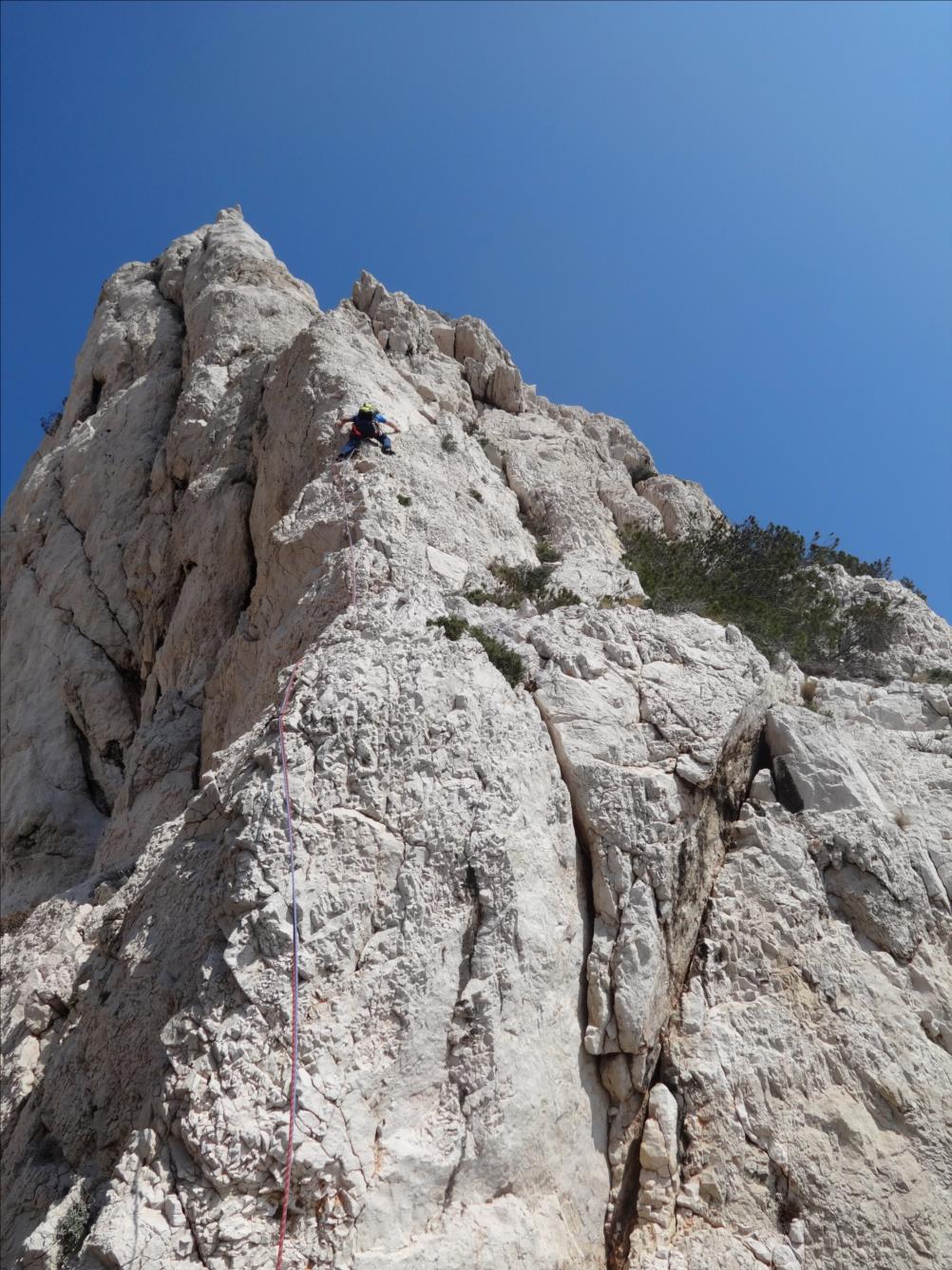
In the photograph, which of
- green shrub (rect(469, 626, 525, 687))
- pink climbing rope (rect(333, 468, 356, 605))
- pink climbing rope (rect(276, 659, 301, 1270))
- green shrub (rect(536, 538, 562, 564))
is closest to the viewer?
pink climbing rope (rect(276, 659, 301, 1270))

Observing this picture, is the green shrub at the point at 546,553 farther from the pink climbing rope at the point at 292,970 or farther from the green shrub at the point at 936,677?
the pink climbing rope at the point at 292,970

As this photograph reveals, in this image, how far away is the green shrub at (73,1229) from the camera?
21.8ft

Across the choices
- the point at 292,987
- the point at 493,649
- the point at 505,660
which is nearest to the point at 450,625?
the point at 493,649

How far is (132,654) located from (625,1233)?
16.0 meters

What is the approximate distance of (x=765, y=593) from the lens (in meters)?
18.7

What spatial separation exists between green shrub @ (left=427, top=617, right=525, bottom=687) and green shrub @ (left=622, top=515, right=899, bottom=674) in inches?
148

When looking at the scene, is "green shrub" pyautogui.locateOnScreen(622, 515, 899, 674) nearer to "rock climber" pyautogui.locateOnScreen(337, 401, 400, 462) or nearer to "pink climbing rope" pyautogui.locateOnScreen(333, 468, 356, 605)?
"pink climbing rope" pyautogui.locateOnScreen(333, 468, 356, 605)

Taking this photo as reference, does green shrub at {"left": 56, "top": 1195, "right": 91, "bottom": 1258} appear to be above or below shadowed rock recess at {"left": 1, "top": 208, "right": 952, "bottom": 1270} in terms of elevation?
below

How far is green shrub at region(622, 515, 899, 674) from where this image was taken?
15656 millimetres

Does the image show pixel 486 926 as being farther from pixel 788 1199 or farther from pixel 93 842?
pixel 93 842

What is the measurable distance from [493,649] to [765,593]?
9.85 meters

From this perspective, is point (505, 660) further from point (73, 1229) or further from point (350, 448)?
point (73, 1229)

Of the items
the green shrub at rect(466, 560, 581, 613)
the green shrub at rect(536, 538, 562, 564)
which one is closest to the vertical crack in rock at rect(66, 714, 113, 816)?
the green shrub at rect(466, 560, 581, 613)

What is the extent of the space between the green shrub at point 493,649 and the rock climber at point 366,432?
560cm
